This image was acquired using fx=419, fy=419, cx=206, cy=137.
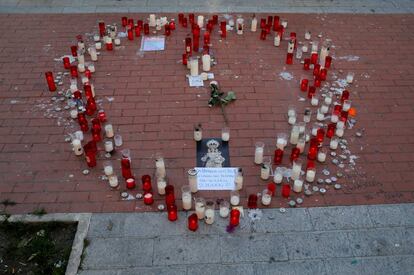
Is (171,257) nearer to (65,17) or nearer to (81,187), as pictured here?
(81,187)

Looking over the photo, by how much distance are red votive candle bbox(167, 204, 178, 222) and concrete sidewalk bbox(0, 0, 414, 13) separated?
18.0 ft

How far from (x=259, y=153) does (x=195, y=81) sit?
2.13 m

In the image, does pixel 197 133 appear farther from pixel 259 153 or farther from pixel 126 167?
pixel 126 167

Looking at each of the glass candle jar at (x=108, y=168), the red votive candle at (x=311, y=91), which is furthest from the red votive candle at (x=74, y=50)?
the red votive candle at (x=311, y=91)

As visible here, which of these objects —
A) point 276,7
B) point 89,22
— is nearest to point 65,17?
point 89,22

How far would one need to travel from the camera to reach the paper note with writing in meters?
5.09

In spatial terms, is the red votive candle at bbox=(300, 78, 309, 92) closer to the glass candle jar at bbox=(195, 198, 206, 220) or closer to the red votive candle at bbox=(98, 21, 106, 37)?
the glass candle jar at bbox=(195, 198, 206, 220)

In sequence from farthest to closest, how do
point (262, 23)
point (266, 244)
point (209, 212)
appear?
point (262, 23), point (209, 212), point (266, 244)

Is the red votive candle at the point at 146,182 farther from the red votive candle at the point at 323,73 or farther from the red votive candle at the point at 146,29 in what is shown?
the red votive candle at the point at 146,29

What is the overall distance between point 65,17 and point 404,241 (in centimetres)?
765

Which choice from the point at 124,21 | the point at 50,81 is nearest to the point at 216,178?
the point at 50,81

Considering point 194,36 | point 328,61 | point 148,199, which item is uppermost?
point 194,36

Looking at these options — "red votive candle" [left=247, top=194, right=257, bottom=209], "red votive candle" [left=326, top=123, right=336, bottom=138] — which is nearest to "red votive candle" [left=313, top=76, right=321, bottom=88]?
"red votive candle" [left=326, top=123, right=336, bottom=138]

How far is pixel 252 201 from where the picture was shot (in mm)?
4758
